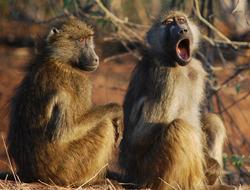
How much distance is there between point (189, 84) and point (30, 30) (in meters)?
7.69

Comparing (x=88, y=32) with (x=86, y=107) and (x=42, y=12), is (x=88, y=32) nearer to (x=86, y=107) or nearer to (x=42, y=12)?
(x=86, y=107)

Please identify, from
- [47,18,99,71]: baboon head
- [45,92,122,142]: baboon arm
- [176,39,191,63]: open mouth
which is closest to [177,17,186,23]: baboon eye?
[176,39,191,63]: open mouth

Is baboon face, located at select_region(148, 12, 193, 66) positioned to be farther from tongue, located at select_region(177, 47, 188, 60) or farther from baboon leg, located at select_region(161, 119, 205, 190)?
baboon leg, located at select_region(161, 119, 205, 190)

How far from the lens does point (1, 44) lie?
13.5m

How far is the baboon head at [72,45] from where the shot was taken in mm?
5746

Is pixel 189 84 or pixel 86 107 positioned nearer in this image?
pixel 86 107

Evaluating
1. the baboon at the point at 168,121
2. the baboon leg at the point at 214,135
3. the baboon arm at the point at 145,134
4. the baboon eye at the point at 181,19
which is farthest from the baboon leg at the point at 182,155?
the baboon eye at the point at 181,19

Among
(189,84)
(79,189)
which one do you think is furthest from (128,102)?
(79,189)

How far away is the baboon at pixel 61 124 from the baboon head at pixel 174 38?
65cm

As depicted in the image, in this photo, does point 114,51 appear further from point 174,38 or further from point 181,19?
point 174,38

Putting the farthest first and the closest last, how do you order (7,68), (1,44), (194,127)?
(1,44) → (7,68) → (194,127)

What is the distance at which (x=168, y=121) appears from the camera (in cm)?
577

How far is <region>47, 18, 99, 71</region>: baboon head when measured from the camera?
5746mm

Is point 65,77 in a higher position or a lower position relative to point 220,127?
higher
